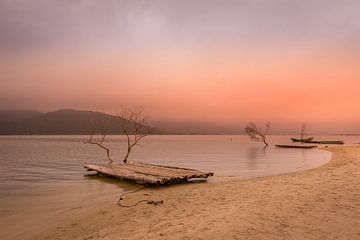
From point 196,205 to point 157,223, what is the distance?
9.84 feet

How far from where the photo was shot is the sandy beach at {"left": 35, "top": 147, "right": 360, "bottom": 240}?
807 centimetres

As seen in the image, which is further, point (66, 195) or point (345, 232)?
point (66, 195)

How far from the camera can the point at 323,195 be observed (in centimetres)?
1234

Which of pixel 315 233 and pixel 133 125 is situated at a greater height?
pixel 133 125

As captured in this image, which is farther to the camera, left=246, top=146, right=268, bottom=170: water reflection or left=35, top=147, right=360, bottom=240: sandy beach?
left=246, top=146, right=268, bottom=170: water reflection

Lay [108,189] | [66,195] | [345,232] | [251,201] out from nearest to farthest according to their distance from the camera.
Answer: [345,232]
[251,201]
[66,195]
[108,189]

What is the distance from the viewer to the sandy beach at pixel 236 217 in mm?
8070

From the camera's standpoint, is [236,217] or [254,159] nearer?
[236,217]

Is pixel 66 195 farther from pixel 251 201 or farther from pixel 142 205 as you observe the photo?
pixel 251 201

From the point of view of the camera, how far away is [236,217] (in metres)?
9.22

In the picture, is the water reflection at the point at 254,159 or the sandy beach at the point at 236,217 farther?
the water reflection at the point at 254,159

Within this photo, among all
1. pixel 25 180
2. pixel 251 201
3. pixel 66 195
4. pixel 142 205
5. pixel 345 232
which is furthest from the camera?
pixel 25 180

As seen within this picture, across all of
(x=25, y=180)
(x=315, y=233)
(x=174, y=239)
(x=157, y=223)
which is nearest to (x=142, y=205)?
(x=157, y=223)

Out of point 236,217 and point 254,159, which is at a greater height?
point 236,217
